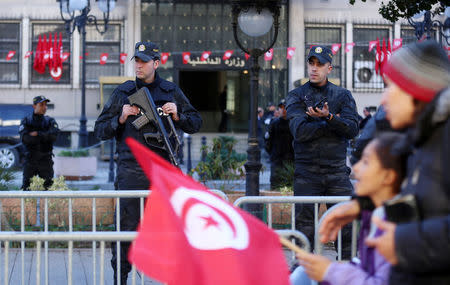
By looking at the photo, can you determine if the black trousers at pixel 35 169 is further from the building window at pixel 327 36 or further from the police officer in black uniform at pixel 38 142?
the building window at pixel 327 36

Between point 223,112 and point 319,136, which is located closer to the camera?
point 319,136

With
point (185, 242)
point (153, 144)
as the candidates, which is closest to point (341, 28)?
point (153, 144)

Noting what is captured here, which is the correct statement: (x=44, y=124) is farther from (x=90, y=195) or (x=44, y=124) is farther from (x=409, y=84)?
(x=409, y=84)

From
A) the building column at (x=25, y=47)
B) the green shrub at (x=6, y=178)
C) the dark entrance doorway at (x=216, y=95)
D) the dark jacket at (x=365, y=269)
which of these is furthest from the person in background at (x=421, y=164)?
the dark entrance doorway at (x=216, y=95)

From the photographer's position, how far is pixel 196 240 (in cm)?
272

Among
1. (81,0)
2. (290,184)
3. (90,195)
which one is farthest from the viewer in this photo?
(81,0)

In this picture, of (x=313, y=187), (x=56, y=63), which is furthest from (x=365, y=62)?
(x=313, y=187)

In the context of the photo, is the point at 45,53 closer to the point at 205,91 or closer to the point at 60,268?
the point at 205,91

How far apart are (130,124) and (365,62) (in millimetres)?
23349

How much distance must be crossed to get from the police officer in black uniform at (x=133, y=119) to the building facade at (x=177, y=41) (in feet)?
65.4

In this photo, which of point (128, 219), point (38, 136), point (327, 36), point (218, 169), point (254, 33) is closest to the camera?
point (128, 219)

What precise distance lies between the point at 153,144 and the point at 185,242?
318cm

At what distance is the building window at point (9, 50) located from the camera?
27.1 meters

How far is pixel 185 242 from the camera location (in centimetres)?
263
